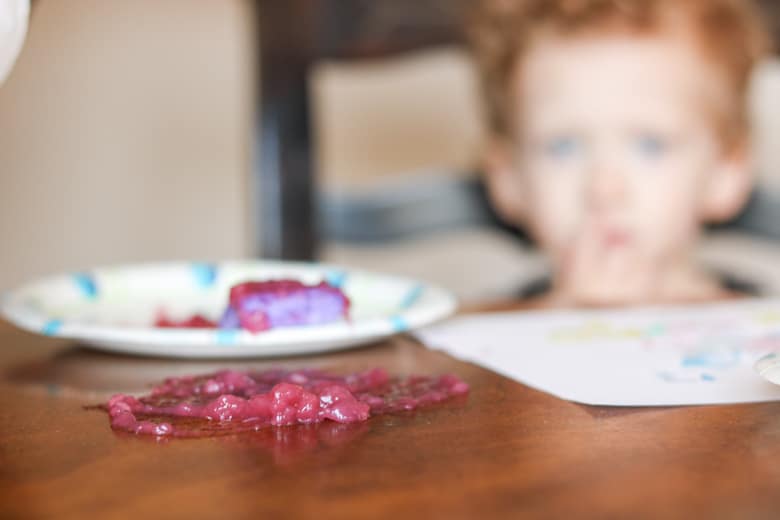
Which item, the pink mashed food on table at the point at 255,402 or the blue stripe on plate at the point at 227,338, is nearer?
the pink mashed food on table at the point at 255,402

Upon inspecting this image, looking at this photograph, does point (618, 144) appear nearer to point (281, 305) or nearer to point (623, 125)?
point (623, 125)

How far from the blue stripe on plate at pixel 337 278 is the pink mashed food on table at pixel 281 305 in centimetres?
16

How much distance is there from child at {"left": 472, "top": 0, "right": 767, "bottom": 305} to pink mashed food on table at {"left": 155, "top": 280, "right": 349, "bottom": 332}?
63 cm

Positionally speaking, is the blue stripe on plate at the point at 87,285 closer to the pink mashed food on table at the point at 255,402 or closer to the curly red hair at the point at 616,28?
the pink mashed food on table at the point at 255,402

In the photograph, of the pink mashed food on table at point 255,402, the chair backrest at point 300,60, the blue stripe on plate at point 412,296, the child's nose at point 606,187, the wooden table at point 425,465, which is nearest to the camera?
the wooden table at point 425,465

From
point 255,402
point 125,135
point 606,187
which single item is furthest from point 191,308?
point 125,135

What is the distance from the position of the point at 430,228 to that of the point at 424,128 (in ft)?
0.56

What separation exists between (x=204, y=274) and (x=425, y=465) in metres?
0.49

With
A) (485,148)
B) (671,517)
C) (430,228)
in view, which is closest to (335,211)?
(430,228)

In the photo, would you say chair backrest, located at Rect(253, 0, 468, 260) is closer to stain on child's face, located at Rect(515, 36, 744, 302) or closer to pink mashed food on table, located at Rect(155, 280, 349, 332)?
stain on child's face, located at Rect(515, 36, 744, 302)

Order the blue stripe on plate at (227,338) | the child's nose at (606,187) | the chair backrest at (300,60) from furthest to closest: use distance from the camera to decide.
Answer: the chair backrest at (300,60), the child's nose at (606,187), the blue stripe on plate at (227,338)

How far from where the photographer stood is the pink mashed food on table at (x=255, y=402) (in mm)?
475

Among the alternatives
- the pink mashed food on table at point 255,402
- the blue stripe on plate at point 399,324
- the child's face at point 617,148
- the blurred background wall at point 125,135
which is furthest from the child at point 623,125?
the pink mashed food on table at point 255,402

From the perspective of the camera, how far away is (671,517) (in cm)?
34
